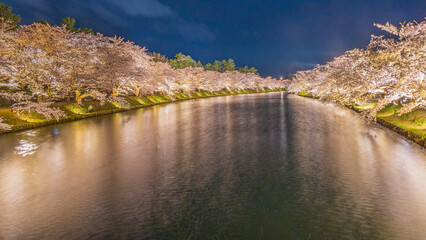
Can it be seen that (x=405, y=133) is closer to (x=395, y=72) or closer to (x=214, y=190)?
(x=395, y=72)

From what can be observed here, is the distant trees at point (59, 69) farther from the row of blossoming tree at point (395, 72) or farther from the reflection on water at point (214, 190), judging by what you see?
the row of blossoming tree at point (395, 72)

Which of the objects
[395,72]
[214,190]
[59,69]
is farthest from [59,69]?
[395,72]

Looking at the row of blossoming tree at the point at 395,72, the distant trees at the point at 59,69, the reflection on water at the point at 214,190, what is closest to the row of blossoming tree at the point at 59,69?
the distant trees at the point at 59,69

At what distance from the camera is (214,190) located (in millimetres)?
8867

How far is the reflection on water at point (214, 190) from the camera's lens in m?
6.50

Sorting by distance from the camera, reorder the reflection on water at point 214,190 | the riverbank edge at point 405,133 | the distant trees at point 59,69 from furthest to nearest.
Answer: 1. the distant trees at point 59,69
2. the riverbank edge at point 405,133
3. the reflection on water at point 214,190

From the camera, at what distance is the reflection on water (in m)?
6.50

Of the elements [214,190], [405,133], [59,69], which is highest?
[59,69]

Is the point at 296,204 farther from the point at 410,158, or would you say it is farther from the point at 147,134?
the point at 147,134

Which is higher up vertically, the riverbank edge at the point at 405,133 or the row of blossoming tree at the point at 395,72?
the row of blossoming tree at the point at 395,72

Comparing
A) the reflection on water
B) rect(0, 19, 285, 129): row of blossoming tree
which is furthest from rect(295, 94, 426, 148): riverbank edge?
rect(0, 19, 285, 129): row of blossoming tree

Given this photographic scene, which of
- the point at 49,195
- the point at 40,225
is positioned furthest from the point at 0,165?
→ the point at 40,225

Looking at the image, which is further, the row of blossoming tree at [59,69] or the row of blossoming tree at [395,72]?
the row of blossoming tree at [59,69]

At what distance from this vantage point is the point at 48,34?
3634 cm
